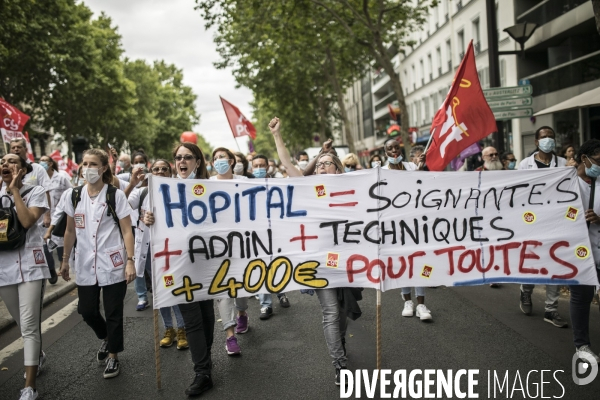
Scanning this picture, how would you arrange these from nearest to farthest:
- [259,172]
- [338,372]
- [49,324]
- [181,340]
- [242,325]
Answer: [338,372] → [181,340] → [242,325] → [49,324] → [259,172]

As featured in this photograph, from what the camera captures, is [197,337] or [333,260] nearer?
[197,337]

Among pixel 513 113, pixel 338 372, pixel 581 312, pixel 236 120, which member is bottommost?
pixel 338 372

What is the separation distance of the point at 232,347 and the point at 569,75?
17.3 m

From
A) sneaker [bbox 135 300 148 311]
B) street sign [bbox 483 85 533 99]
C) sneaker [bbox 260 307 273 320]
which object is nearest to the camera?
sneaker [bbox 260 307 273 320]

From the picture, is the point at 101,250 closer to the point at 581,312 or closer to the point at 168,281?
the point at 168,281

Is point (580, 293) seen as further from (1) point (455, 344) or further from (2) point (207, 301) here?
(2) point (207, 301)

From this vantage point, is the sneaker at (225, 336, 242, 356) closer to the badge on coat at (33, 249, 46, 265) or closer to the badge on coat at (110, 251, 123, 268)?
the badge on coat at (110, 251, 123, 268)

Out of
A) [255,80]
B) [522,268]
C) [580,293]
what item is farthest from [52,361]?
[255,80]

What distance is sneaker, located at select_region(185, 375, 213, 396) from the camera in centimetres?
408

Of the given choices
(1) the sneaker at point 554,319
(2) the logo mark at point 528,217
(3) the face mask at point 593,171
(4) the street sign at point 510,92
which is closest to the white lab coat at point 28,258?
(2) the logo mark at point 528,217

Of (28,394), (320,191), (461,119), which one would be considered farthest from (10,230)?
(461,119)

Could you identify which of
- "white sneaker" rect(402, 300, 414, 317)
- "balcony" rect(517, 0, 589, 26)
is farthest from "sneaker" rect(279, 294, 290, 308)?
"balcony" rect(517, 0, 589, 26)

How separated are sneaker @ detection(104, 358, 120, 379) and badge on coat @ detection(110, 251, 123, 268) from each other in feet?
2.75

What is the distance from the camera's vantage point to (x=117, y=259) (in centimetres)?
452
